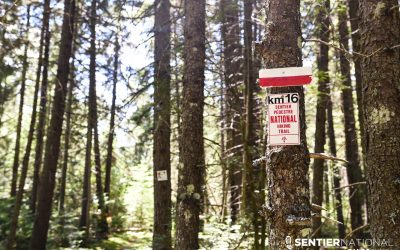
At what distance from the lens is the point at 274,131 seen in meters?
3.12

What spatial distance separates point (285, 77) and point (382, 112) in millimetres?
1535

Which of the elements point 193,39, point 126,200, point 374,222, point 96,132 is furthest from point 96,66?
point 374,222

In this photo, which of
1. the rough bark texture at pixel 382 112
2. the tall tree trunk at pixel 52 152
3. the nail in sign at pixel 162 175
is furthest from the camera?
the tall tree trunk at pixel 52 152

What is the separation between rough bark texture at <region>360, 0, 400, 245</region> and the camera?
13.0 ft

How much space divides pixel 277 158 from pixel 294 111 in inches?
15.6

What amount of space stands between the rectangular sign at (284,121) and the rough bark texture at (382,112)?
1403mm

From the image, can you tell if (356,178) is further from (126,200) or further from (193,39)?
(126,200)

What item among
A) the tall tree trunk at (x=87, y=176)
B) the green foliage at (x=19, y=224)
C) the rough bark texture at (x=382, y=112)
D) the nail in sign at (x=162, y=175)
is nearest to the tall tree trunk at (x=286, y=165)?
the rough bark texture at (x=382, y=112)

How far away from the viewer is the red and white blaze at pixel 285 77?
314 cm

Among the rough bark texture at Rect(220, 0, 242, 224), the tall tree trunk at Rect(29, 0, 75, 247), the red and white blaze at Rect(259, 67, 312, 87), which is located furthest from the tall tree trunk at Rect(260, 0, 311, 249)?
the tall tree trunk at Rect(29, 0, 75, 247)

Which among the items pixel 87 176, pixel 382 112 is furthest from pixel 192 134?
pixel 87 176

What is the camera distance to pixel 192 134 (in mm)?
6156

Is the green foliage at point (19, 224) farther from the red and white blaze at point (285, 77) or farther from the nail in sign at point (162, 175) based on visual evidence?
the red and white blaze at point (285, 77)

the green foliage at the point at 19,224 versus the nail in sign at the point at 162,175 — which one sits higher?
the nail in sign at the point at 162,175
